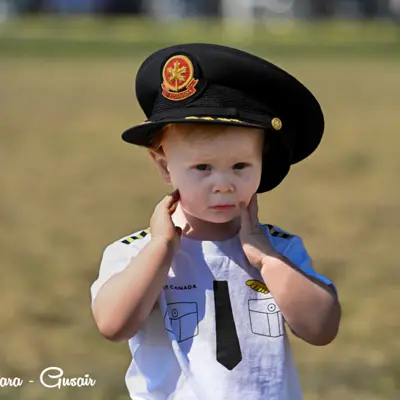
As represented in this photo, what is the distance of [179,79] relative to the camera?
2.93m

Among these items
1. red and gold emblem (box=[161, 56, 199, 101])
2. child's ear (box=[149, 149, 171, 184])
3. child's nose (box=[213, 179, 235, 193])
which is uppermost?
red and gold emblem (box=[161, 56, 199, 101])

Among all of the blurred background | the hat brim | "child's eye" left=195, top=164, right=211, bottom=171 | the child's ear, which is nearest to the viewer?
the hat brim

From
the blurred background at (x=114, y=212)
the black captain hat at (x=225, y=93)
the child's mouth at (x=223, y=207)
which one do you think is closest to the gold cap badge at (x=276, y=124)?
the black captain hat at (x=225, y=93)

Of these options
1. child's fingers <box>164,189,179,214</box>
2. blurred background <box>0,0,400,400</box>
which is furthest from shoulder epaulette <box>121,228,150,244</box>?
blurred background <box>0,0,400,400</box>

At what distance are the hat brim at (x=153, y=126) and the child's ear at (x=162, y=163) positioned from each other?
0.03 m

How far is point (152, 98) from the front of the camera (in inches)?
121

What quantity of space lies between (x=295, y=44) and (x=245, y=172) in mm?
37048

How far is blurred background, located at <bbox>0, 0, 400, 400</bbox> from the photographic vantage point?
499 cm

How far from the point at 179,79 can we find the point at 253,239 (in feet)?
1.46

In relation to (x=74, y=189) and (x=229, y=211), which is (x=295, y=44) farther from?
(x=229, y=211)

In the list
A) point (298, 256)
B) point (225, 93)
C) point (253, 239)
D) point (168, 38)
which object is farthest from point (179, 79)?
point (168, 38)

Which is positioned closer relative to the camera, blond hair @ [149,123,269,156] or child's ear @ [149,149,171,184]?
blond hair @ [149,123,269,156]

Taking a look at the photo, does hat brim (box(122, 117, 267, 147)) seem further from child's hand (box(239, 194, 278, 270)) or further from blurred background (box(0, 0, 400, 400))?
blurred background (box(0, 0, 400, 400))

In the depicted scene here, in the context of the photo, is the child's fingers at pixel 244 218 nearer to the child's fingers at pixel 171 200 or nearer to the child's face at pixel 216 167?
the child's face at pixel 216 167
